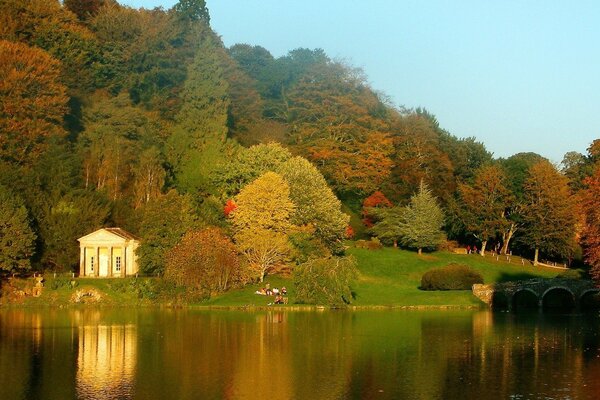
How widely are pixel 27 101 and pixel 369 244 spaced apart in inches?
1480

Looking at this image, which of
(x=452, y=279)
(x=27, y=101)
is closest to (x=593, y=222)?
(x=452, y=279)

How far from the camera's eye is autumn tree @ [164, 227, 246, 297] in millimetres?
71688

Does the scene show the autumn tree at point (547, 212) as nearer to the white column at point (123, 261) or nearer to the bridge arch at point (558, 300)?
the bridge arch at point (558, 300)

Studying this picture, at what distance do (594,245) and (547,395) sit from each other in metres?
28.9

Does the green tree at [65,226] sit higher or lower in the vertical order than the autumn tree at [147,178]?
lower

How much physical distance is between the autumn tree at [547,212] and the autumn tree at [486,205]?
256 centimetres

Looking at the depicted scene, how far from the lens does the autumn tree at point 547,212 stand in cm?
9856

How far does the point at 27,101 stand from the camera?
9025 cm

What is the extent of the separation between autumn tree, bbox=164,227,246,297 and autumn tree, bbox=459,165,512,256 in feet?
121

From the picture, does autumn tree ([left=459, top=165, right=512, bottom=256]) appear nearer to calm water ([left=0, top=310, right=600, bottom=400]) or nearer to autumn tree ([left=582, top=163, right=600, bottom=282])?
autumn tree ([left=582, top=163, right=600, bottom=282])

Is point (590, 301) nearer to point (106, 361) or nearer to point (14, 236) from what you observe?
point (14, 236)

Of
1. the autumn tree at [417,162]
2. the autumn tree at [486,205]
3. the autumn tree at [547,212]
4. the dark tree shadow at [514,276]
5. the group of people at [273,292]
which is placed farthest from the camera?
the autumn tree at [417,162]

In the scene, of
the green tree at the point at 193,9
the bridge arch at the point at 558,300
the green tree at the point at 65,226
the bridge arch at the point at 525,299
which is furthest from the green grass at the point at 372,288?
the green tree at the point at 193,9

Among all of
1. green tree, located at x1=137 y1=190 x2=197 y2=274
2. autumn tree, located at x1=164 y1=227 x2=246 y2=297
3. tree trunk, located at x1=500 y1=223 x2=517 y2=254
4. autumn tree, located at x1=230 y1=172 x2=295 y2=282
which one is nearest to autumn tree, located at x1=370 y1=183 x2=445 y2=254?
tree trunk, located at x1=500 y1=223 x2=517 y2=254
